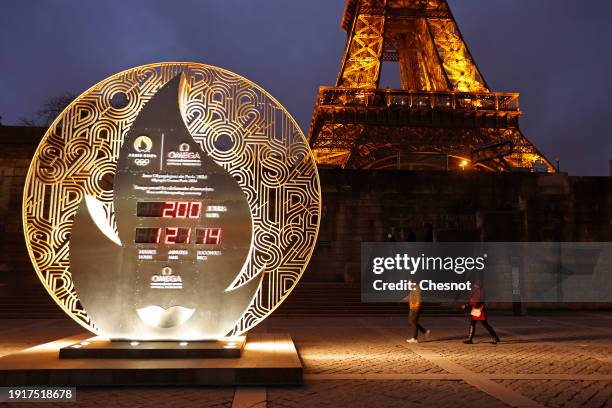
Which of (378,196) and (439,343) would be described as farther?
(378,196)

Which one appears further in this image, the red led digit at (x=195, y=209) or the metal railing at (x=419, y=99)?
the metal railing at (x=419, y=99)

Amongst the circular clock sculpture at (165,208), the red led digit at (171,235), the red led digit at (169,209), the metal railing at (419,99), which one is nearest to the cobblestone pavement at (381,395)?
the circular clock sculpture at (165,208)

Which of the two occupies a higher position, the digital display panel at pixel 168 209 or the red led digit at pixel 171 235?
the digital display panel at pixel 168 209

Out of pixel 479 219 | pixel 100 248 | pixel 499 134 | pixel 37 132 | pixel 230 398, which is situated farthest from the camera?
pixel 499 134

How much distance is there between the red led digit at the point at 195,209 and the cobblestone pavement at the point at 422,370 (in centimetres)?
320

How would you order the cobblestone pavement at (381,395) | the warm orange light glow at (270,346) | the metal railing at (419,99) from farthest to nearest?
the metal railing at (419,99) < the warm orange light glow at (270,346) < the cobblestone pavement at (381,395)

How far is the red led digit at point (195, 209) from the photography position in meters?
9.18

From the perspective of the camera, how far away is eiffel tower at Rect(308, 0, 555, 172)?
104 feet

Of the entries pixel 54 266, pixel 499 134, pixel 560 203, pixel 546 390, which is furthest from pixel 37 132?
pixel 499 134

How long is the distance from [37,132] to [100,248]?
15.6 m

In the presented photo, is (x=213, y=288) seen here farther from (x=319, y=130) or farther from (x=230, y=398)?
(x=319, y=130)

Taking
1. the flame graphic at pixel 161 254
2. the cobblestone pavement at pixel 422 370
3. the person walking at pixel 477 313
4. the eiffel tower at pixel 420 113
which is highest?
the eiffel tower at pixel 420 113

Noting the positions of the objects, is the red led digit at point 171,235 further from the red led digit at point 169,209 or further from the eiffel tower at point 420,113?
the eiffel tower at point 420,113

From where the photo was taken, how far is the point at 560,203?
76.9 feet
